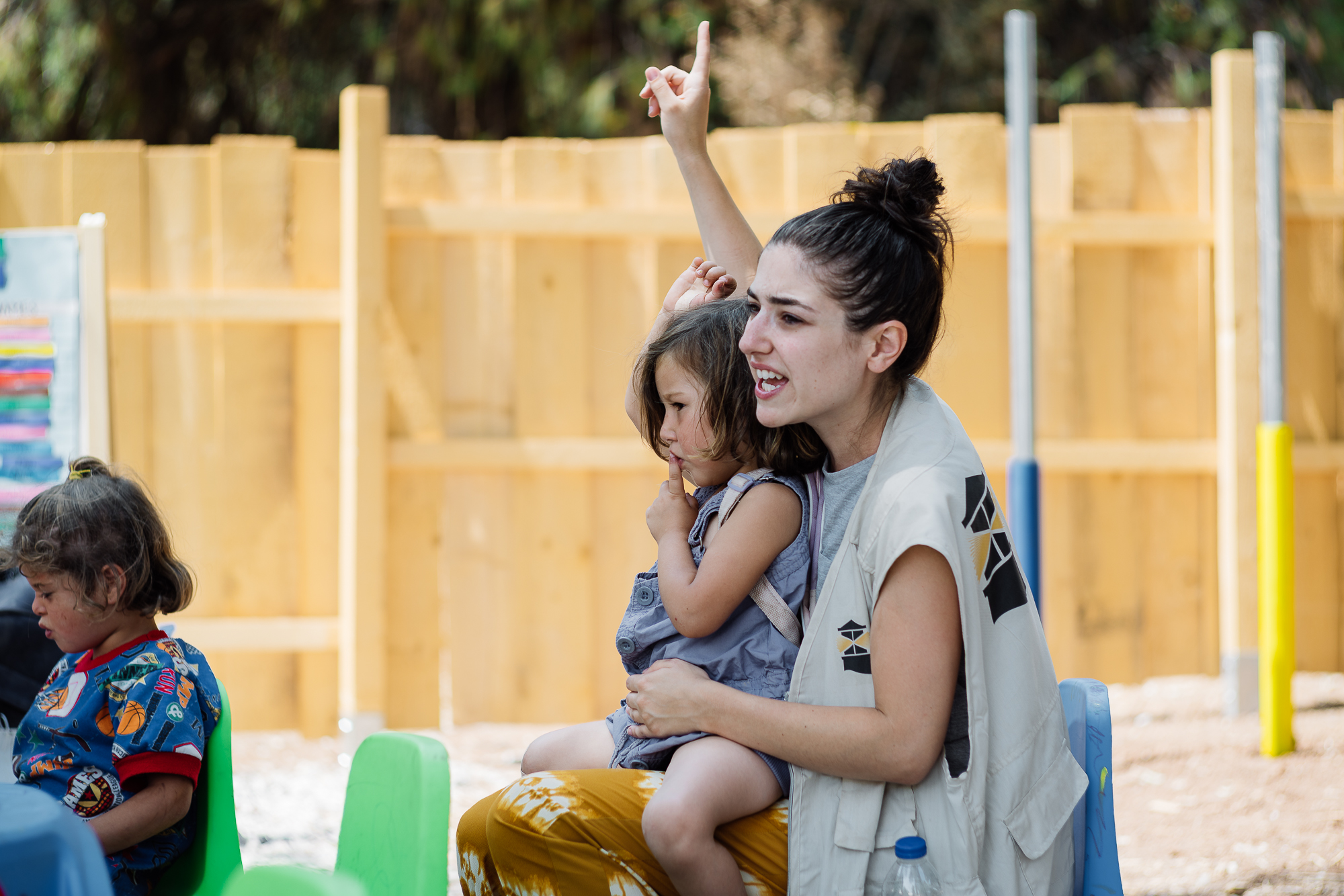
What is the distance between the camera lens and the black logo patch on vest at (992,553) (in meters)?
1.69

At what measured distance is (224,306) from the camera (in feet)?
14.9

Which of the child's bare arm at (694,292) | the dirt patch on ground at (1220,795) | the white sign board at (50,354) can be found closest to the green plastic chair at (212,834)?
the child's bare arm at (694,292)

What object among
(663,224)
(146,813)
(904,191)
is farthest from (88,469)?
(663,224)

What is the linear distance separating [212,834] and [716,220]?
4.56ft

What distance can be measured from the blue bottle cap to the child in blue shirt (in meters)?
1.10

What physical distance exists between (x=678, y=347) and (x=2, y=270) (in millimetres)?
2577

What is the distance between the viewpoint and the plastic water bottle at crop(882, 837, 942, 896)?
5.29 ft

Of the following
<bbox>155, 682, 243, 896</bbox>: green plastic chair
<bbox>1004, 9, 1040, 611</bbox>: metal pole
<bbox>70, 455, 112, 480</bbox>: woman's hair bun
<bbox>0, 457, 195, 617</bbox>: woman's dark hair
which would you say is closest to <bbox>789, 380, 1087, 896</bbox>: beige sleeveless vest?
<bbox>155, 682, 243, 896</bbox>: green plastic chair

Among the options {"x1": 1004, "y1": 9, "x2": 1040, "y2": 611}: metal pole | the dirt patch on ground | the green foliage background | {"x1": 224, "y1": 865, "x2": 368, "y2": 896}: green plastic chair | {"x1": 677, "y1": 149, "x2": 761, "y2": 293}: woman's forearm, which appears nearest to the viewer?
{"x1": 224, "y1": 865, "x2": 368, "y2": 896}: green plastic chair

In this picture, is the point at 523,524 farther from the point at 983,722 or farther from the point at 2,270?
the point at 983,722

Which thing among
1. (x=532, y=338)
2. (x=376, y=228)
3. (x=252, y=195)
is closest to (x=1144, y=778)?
(x=532, y=338)

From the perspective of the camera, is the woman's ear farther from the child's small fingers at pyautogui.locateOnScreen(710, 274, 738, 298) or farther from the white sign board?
the white sign board

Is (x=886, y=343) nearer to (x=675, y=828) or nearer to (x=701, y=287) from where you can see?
(x=701, y=287)

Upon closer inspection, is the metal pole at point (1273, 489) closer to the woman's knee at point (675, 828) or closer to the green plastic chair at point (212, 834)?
the woman's knee at point (675, 828)
